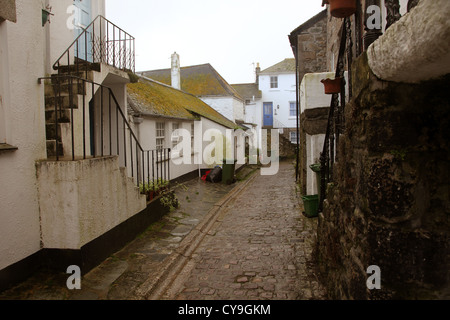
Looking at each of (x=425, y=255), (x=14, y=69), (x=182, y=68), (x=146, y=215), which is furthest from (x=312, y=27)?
(x=182, y=68)

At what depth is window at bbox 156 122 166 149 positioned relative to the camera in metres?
12.4

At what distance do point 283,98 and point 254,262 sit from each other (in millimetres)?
31720

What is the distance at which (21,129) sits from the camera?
14.8ft

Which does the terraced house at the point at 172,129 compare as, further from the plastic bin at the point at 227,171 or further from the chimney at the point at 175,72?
the chimney at the point at 175,72

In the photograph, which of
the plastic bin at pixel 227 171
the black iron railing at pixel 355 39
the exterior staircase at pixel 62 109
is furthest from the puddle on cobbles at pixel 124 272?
the plastic bin at pixel 227 171

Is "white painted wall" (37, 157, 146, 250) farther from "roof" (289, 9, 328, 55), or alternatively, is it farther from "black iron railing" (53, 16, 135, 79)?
"roof" (289, 9, 328, 55)

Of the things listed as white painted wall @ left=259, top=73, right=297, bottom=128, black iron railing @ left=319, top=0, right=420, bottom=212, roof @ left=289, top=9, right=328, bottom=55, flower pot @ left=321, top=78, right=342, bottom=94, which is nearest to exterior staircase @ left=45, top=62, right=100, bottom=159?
flower pot @ left=321, top=78, right=342, bottom=94

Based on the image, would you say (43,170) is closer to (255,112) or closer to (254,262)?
(254,262)

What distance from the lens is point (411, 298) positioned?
2.51m

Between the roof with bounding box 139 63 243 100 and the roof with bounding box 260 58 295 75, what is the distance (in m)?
7.15

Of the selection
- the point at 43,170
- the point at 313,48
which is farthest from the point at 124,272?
the point at 313,48
